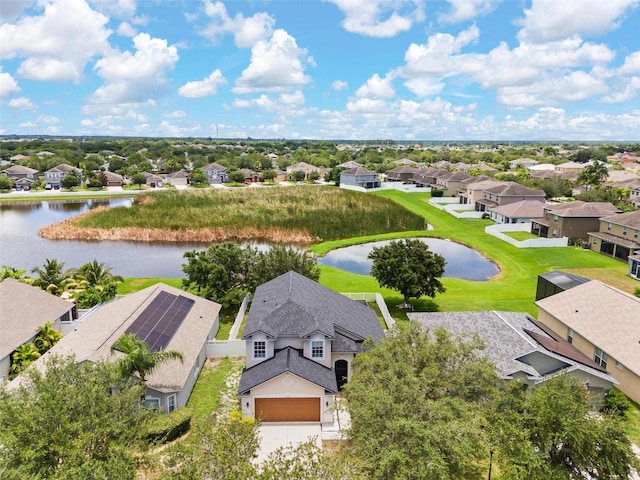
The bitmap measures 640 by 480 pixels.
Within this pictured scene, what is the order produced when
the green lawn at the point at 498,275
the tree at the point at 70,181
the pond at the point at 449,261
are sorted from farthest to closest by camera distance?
the tree at the point at 70,181, the pond at the point at 449,261, the green lawn at the point at 498,275

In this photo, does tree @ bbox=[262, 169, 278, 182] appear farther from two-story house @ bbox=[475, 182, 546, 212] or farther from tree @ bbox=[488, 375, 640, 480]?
tree @ bbox=[488, 375, 640, 480]

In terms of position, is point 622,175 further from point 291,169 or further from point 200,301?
point 200,301

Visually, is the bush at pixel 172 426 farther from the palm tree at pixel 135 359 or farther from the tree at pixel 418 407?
the tree at pixel 418 407

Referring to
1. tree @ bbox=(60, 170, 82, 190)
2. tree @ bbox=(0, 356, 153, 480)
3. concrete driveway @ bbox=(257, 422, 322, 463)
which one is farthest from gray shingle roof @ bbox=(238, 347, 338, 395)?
tree @ bbox=(60, 170, 82, 190)

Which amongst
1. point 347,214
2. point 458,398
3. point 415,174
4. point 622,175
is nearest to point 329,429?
point 458,398

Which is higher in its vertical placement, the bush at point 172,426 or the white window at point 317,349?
the white window at point 317,349

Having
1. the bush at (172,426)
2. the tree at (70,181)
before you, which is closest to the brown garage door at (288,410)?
the bush at (172,426)

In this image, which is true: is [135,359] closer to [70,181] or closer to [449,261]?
[449,261]
